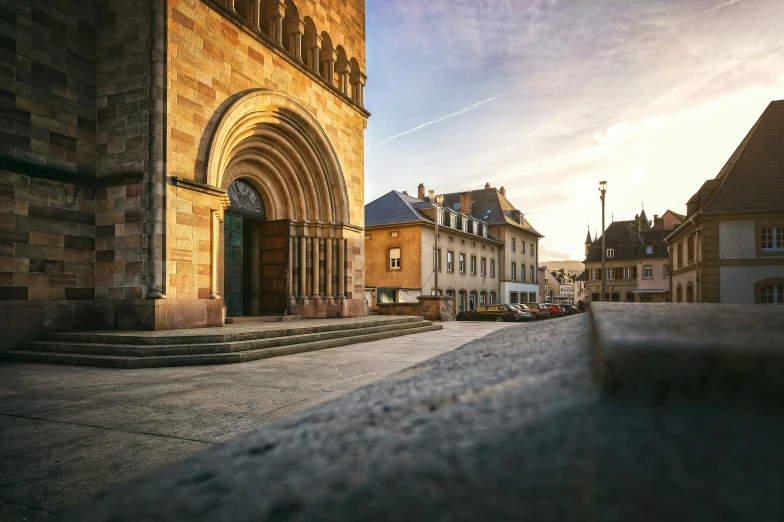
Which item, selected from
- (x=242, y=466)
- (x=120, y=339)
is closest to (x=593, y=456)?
(x=242, y=466)

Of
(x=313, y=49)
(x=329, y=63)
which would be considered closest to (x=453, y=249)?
(x=329, y=63)

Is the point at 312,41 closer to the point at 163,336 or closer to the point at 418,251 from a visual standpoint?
the point at 163,336

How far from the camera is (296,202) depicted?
53.7ft

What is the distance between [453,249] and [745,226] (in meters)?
18.9

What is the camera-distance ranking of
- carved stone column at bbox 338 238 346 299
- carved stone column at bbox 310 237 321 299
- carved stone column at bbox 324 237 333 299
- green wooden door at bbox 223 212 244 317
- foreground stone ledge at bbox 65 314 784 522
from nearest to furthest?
foreground stone ledge at bbox 65 314 784 522 → green wooden door at bbox 223 212 244 317 → carved stone column at bbox 310 237 321 299 → carved stone column at bbox 324 237 333 299 → carved stone column at bbox 338 238 346 299

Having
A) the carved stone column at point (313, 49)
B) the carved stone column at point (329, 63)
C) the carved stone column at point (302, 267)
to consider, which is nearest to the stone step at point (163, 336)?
the carved stone column at point (302, 267)

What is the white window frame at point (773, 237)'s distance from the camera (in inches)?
975

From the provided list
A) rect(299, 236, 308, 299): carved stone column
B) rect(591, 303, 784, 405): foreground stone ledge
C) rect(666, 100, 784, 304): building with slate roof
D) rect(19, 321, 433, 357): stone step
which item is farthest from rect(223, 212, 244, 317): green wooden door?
rect(666, 100, 784, 304): building with slate roof

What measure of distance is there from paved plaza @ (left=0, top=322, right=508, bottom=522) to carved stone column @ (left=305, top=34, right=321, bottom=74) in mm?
11779

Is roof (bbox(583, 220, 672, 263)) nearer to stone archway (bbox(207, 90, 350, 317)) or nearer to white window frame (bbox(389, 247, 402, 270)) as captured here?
white window frame (bbox(389, 247, 402, 270))

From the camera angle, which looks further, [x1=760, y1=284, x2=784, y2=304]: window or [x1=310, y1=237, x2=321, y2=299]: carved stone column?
[x1=760, y1=284, x2=784, y2=304]: window

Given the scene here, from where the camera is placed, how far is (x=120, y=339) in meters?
8.53

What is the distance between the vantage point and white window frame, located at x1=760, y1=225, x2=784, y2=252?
24.8m

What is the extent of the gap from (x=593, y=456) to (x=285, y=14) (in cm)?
1715
